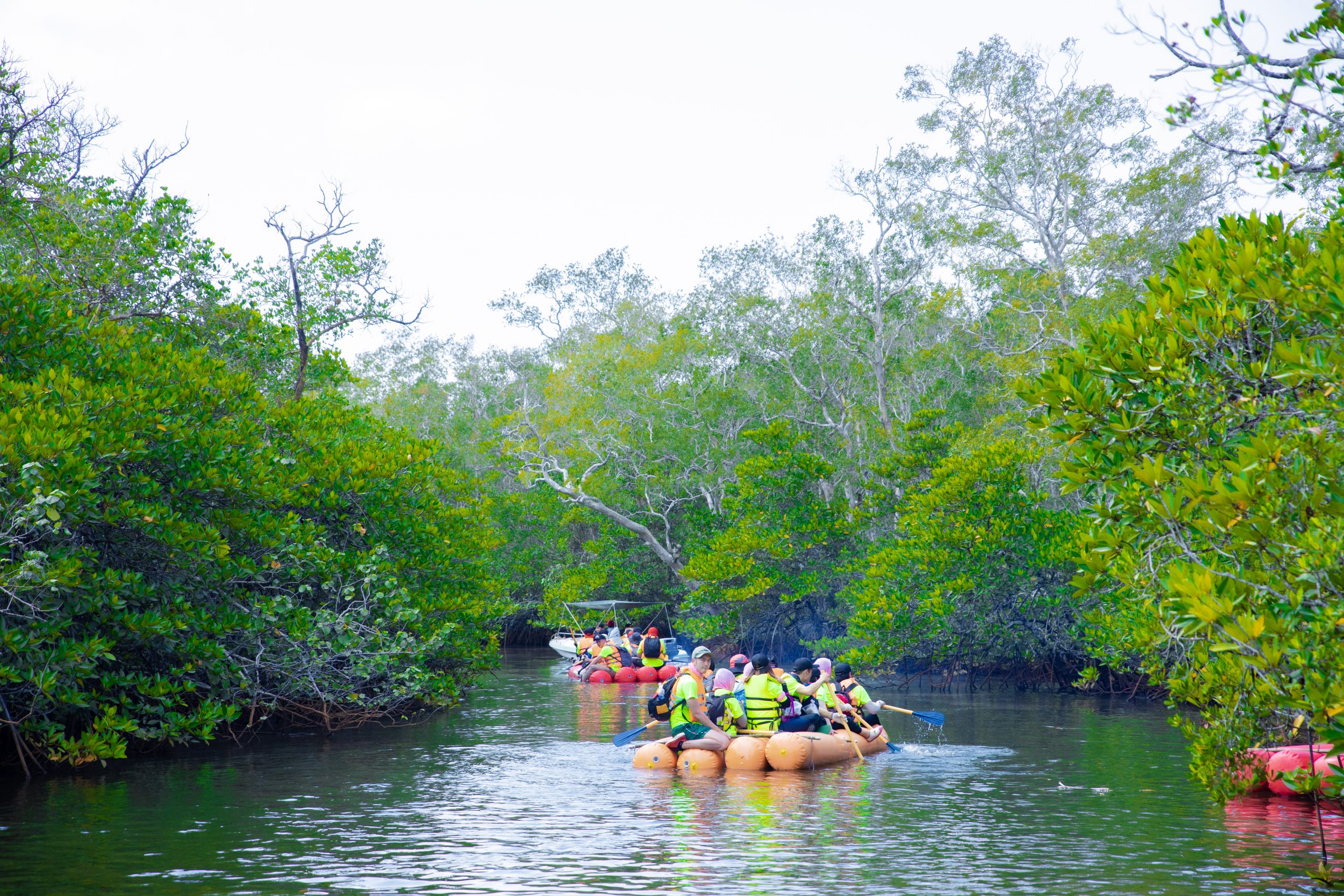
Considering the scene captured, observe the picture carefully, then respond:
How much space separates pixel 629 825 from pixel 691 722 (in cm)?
412

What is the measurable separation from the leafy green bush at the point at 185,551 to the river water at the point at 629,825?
970mm

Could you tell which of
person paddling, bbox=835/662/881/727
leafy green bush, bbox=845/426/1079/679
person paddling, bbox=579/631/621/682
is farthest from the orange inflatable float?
person paddling, bbox=579/631/621/682

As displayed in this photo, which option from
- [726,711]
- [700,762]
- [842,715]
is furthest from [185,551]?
[842,715]

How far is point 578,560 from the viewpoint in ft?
148

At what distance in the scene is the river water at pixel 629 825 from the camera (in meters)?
7.97

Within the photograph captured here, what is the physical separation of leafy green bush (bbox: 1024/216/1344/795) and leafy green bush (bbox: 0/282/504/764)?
8.81 m

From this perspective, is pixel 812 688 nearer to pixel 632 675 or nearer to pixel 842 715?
pixel 842 715

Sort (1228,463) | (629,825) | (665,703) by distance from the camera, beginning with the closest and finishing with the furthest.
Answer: (1228,463) < (629,825) < (665,703)

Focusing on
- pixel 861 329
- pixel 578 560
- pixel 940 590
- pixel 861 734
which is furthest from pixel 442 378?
pixel 861 734

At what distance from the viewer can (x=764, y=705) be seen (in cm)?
1438

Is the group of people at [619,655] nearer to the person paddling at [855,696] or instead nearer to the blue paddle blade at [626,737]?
A: the blue paddle blade at [626,737]

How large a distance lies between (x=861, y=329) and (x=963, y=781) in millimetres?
24499

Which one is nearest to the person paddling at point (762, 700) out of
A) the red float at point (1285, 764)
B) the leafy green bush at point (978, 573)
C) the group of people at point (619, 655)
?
the red float at point (1285, 764)

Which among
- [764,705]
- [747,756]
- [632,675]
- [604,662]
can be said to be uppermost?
[764,705]
